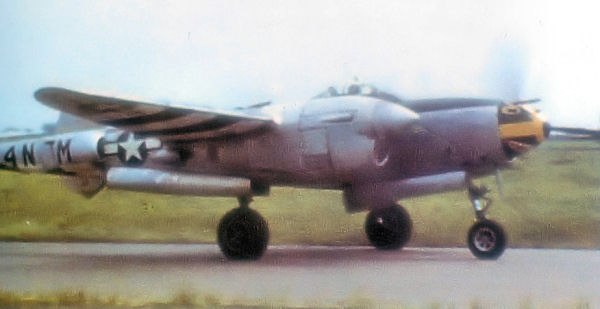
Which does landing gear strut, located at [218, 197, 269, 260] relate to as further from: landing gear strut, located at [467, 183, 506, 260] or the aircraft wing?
landing gear strut, located at [467, 183, 506, 260]

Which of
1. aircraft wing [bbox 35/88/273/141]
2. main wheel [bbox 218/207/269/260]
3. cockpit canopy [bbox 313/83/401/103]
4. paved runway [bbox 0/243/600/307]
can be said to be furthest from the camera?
main wheel [bbox 218/207/269/260]

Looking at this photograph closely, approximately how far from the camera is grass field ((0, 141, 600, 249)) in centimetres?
400

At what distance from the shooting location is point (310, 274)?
4168 millimetres

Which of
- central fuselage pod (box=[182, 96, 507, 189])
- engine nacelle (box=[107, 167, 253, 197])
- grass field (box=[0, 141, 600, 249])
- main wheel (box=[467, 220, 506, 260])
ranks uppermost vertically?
central fuselage pod (box=[182, 96, 507, 189])

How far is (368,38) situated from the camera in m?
4.14

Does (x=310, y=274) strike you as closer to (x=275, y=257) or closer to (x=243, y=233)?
(x=275, y=257)

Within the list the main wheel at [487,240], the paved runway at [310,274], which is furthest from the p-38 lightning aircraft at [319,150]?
the paved runway at [310,274]

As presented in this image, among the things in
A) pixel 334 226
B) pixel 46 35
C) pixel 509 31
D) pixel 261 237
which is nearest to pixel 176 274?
pixel 261 237

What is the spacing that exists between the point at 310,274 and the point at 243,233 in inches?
18.8

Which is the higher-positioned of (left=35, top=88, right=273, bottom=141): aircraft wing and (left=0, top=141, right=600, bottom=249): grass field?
(left=35, top=88, right=273, bottom=141): aircraft wing

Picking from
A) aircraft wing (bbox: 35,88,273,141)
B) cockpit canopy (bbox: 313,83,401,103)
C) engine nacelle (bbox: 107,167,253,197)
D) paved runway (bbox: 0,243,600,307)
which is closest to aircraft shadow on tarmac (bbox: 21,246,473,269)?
paved runway (bbox: 0,243,600,307)

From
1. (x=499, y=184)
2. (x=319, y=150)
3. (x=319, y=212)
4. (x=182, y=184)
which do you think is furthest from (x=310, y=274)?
(x=499, y=184)

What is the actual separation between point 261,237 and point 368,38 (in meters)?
1.14

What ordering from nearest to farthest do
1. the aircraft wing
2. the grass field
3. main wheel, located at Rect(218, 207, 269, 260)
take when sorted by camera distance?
the grass field
the aircraft wing
main wheel, located at Rect(218, 207, 269, 260)
